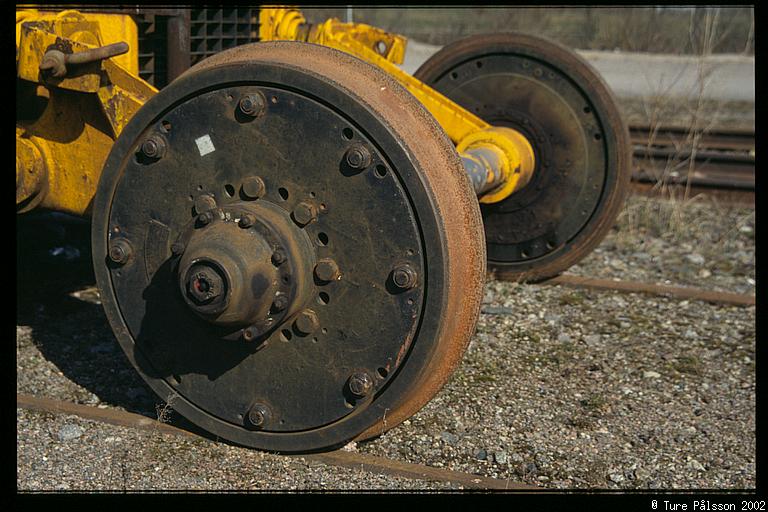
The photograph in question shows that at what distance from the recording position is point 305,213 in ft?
9.35

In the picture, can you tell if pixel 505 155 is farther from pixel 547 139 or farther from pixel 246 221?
pixel 246 221

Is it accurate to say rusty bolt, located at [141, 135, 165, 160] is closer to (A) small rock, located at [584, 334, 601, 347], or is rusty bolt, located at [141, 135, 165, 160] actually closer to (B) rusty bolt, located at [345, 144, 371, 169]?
(B) rusty bolt, located at [345, 144, 371, 169]

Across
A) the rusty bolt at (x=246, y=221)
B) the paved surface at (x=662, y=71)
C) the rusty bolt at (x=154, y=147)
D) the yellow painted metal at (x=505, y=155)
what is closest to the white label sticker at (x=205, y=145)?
the rusty bolt at (x=154, y=147)

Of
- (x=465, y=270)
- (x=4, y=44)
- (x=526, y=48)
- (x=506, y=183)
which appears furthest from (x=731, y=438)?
(x=4, y=44)

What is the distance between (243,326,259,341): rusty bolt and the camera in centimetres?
289

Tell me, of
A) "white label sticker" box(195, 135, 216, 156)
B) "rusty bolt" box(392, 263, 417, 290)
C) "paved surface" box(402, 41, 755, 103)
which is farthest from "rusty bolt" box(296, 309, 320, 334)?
"paved surface" box(402, 41, 755, 103)

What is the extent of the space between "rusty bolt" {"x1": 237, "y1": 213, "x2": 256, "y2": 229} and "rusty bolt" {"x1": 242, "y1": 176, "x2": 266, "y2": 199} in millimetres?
94

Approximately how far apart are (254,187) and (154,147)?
366 millimetres

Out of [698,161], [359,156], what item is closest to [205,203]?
[359,156]

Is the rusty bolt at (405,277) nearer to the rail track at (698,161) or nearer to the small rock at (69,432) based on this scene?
the small rock at (69,432)

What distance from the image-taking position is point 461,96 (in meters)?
5.12

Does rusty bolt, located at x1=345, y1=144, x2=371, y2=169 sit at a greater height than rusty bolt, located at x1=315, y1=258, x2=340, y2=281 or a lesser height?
greater

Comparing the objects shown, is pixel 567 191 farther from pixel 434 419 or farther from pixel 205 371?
pixel 205 371

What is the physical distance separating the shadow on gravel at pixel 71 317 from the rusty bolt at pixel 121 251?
59 cm
